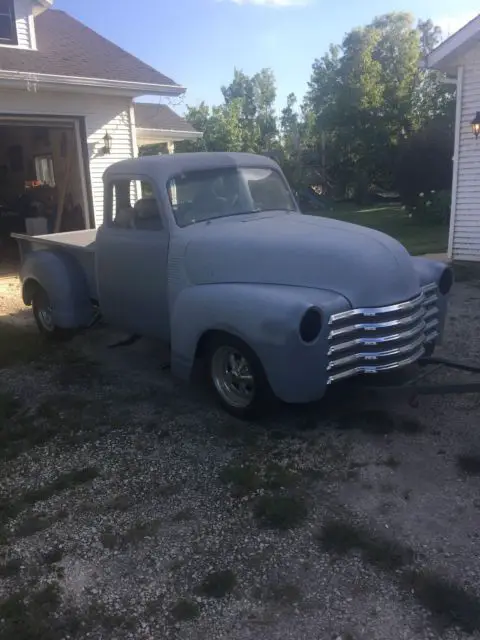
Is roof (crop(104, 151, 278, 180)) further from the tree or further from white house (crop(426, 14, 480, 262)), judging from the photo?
the tree

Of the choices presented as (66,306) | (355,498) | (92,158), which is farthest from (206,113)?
(355,498)

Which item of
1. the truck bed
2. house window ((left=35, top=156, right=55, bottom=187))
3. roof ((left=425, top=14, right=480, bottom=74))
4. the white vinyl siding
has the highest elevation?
the white vinyl siding

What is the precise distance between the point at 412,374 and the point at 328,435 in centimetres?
105

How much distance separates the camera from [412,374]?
5.05 metres

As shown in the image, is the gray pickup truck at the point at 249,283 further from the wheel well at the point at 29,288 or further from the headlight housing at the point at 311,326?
the wheel well at the point at 29,288

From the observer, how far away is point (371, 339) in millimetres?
4211

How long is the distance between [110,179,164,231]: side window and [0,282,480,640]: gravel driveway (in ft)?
5.03

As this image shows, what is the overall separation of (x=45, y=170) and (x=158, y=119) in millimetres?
5113

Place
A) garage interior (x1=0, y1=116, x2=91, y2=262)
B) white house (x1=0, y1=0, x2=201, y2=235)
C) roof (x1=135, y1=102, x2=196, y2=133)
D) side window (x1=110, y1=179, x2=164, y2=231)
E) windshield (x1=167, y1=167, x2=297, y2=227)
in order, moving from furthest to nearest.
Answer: roof (x1=135, y1=102, x2=196, y2=133), garage interior (x1=0, y1=116, x2=91, y2=262), white house (x1=0, y1=0, x2=201, y2=235), side window (x1=110, y1=179, x2=164, y2=231), windshield (x1=167, y1=167, x2=297, y2=227)

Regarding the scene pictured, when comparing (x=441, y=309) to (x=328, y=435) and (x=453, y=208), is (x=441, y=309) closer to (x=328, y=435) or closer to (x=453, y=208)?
(x=328, y=435)

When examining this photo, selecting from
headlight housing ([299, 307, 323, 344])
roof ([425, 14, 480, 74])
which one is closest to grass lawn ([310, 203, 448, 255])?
roof ([425, 14, 480, 74])

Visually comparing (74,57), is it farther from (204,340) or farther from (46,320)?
(204,340)

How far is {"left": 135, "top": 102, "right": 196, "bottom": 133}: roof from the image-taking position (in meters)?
19.0

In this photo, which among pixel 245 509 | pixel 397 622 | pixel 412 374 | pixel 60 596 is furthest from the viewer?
pixel 412 374
